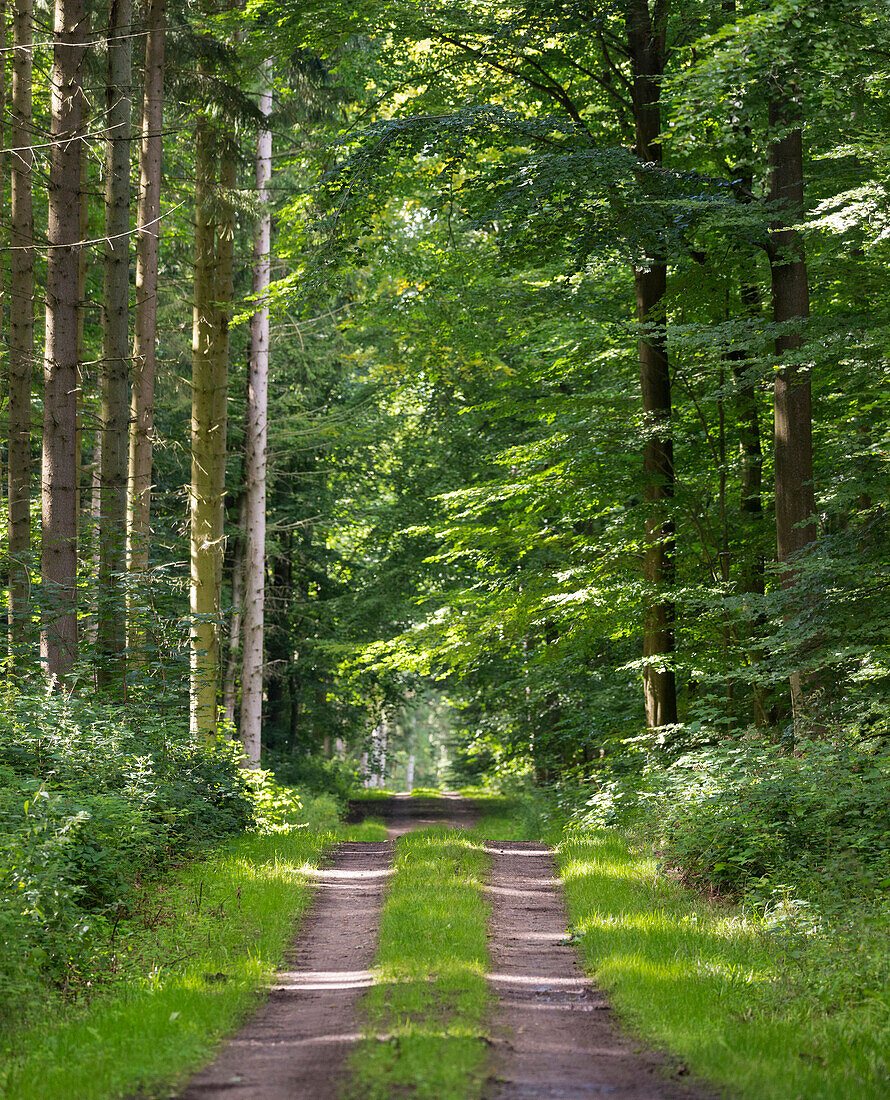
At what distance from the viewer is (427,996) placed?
5.75m

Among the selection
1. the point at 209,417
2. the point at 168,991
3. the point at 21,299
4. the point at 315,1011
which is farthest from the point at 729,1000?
the point at 21,299

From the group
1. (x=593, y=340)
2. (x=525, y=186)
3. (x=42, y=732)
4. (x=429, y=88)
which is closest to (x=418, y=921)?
(x=42, y=732)

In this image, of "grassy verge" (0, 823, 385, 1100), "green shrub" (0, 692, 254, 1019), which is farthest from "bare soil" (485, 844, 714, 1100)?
"green shrub" (0, 692, 254, 1019)

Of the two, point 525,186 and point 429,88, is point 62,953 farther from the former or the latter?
point 429,88

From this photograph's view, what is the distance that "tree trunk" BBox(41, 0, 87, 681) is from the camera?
10.9m

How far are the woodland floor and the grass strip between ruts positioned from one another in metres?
0.12

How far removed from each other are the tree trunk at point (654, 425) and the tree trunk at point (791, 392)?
205 cm

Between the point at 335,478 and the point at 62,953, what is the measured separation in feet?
60.9

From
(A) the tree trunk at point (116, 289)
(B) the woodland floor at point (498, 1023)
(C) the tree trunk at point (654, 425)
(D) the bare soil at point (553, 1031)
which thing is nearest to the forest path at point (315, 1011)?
(B) the woodland floor at point (498, 1023)

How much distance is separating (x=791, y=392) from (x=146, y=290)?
29.3 feet

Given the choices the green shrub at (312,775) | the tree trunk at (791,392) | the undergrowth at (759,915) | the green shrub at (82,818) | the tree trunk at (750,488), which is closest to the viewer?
the undergrowth at (759,915)

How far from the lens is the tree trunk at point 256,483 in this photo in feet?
54.5

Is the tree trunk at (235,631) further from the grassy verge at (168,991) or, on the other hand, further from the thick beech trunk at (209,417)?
the grassy verge at (168,991)

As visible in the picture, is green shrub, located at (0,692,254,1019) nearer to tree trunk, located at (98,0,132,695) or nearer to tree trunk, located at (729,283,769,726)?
tree trunk, located at (98,0,132,695)
